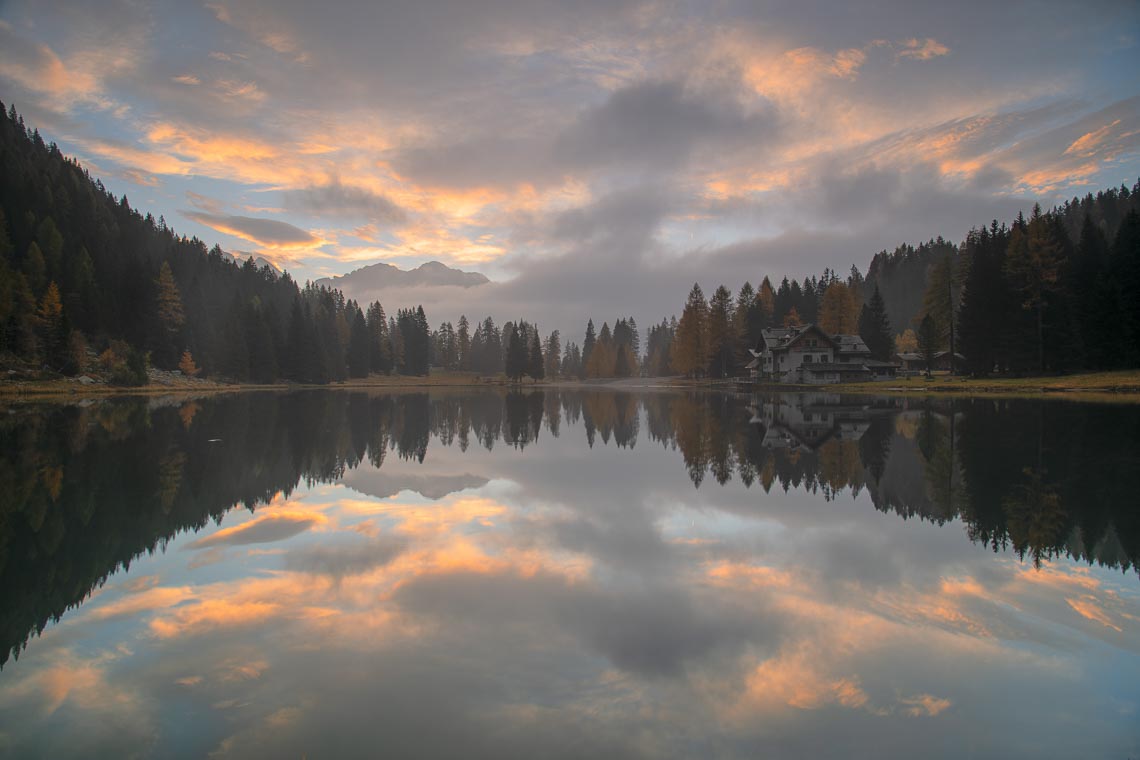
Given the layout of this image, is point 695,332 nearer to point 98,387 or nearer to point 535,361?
point 535,361

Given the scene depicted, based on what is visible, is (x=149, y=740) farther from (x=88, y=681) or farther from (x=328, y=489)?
(x=328, y=489)

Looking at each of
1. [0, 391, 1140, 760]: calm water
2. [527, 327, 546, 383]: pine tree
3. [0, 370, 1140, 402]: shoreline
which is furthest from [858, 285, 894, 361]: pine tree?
[0, 391, 1140, 760]: calm water

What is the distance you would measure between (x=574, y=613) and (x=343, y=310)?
582 feet

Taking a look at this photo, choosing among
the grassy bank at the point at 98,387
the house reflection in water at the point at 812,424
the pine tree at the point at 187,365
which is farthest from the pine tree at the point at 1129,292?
the pine tree at the point at 187,365

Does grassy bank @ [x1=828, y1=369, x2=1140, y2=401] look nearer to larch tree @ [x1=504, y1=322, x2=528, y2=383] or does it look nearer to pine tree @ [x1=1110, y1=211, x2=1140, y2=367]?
pine tree @ [x1=1110, y1=211, x2=1140, y2=367]

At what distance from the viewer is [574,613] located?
779 centimetres

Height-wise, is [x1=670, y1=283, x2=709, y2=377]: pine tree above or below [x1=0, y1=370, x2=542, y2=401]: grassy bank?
above

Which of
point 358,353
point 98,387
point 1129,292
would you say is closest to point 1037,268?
point 1129,292

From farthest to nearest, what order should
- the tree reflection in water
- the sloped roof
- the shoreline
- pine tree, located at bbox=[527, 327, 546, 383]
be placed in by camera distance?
pine tree, located at bbox=[527, 327, 546, 383], the sloped roof, the shoreline, the tree reflection in water

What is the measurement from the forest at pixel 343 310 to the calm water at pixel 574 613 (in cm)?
5307

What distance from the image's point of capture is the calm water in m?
5.30

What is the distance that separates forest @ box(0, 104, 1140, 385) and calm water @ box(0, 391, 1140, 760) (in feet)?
174

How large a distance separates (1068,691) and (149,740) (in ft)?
28.4

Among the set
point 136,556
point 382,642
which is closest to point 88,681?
point 382,642
